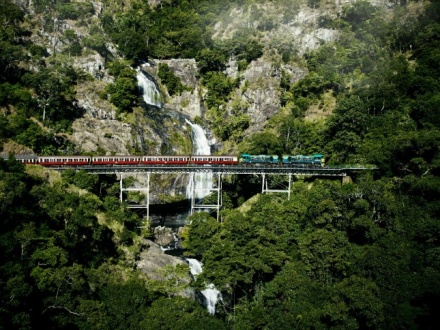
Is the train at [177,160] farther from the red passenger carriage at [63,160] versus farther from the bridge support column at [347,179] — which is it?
the bridge support column at [347,179]

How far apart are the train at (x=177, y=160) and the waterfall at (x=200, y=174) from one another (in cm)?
587

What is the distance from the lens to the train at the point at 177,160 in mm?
70312

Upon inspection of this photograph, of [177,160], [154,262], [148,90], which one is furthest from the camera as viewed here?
[148,90]

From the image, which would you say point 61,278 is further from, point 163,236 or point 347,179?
point 347,179

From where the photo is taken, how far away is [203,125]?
10319cm

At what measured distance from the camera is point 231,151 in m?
97.8

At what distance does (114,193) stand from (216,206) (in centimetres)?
1715

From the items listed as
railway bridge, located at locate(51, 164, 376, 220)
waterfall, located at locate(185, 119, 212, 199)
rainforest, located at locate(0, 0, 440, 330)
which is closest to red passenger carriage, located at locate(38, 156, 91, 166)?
railway bridge, located at locate(51, 164, 376, 220)

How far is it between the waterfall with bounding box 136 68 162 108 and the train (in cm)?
2751

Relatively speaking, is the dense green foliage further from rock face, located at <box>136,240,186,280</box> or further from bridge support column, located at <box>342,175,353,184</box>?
bridge support column, located at <box>342,175,353,184</box>

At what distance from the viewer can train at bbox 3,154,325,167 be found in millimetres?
70312

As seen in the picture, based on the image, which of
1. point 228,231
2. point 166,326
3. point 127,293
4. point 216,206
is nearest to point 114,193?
point 216,206

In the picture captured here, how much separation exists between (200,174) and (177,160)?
9.79m

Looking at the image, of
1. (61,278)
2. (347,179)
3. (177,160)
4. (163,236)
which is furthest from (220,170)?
(61,278)
